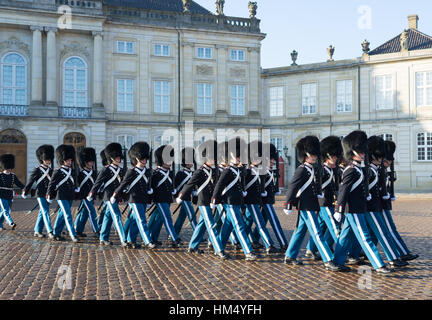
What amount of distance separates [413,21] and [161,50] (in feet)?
57.4

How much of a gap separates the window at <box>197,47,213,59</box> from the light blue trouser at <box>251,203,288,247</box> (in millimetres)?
24054

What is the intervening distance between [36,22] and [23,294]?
83.7 ft

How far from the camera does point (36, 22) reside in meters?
28.7

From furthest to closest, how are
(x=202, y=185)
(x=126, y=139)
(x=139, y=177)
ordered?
1. (x=126, y=139)
2. (x=139, y=177)
3. (x=202, y=185)

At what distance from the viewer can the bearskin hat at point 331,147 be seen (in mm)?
8406

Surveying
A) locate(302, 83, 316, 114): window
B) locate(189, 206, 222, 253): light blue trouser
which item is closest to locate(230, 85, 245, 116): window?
locate(302, 83, 316, 114): window

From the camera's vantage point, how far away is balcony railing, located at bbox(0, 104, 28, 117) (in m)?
28.8

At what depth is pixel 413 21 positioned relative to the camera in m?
35.1

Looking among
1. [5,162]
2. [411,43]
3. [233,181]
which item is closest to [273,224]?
[233,181]

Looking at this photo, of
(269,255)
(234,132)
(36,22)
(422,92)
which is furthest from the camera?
(234,132)

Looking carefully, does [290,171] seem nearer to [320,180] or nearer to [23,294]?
[320,180]

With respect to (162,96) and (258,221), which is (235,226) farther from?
(162,96)

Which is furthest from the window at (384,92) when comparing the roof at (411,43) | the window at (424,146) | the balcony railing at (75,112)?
the balcony railing at (75,112)
